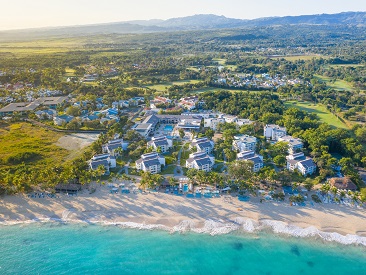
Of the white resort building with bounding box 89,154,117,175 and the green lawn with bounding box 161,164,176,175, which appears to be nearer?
the white resort building with bounding box 89,154,117,175

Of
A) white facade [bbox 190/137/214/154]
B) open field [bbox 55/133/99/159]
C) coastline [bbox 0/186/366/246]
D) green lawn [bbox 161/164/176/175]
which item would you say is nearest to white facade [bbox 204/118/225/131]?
white facade [bbox 190/137/214/154]

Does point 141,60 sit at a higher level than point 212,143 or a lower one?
higher

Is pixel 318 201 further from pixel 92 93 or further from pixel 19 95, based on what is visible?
pixel 19 95

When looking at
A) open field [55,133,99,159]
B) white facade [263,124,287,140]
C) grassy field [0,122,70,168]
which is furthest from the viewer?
white facade [263,124,287,140]

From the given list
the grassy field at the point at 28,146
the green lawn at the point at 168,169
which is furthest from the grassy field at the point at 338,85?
the grassy field at the point at 28,146

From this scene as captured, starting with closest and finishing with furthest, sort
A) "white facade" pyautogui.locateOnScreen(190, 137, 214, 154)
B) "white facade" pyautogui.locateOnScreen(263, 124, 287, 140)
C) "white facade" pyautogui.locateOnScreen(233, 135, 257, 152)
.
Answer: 1. "white facade" pyautogui.locateOnScreen(190, 137, 214, 154)
2. "white facade" pyautogui.locateOnScreen(233, 135, 257, 152)
3. "white facade" pyautogui.locateOnScreen(263, 124, 287, 140)

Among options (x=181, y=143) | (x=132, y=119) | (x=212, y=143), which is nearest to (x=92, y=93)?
(x=132, y=119)

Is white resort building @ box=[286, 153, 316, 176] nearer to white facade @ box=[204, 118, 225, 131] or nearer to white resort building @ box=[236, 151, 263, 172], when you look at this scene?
white resort building @ box=[236, 151, 263, 172]
